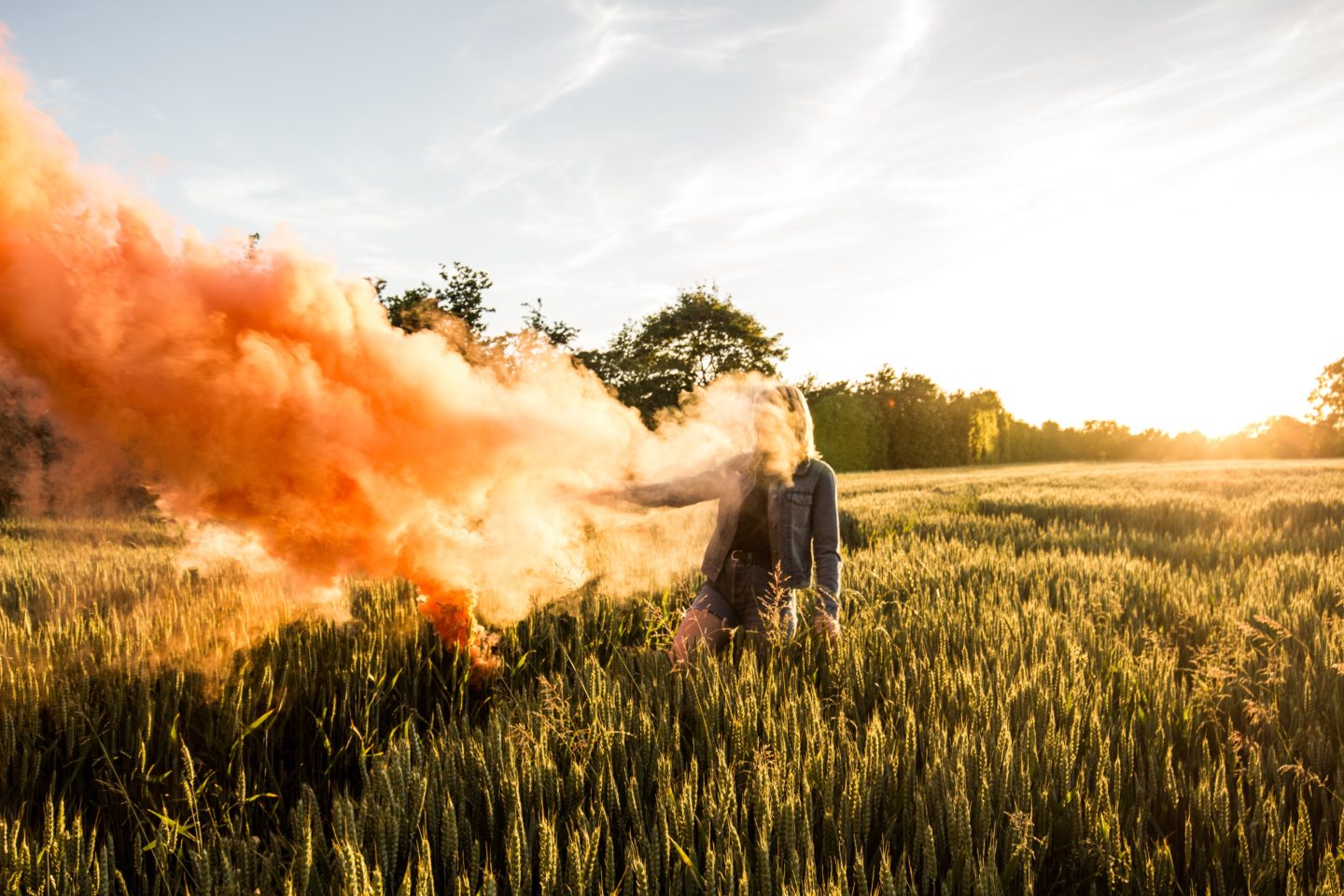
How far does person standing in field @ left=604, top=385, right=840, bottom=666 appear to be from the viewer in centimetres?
395

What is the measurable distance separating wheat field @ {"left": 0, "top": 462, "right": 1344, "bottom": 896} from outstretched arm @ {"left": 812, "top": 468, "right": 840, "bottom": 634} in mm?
207

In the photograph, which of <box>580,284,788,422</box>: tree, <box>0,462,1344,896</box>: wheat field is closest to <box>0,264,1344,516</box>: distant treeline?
<box>580,284,788,422</box>: tree

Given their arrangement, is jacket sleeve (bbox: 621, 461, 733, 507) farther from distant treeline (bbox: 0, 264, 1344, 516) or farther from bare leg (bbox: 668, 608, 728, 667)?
distant treeline (bbox: 0, 264, 1344, 516)

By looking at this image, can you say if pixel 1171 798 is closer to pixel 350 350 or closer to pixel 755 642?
pixel 755 642

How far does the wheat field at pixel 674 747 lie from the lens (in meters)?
1.94

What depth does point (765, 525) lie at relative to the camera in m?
4.29

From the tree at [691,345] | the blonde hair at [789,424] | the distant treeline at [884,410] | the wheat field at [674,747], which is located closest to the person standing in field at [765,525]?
the blonde hair at [789,424]

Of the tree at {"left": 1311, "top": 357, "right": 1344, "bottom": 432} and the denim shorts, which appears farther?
the tree at {"left": 1311, "top": 357, "right": 1344, "bottom": 432}

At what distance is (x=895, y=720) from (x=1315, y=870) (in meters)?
1.30

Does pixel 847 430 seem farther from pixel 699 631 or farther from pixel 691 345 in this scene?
pixel 699 631

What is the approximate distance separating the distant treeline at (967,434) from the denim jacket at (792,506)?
132 ft

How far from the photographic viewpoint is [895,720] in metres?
2.94

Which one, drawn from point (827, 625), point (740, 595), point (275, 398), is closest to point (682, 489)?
point (740, 595)

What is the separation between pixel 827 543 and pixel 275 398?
2.88 meters
